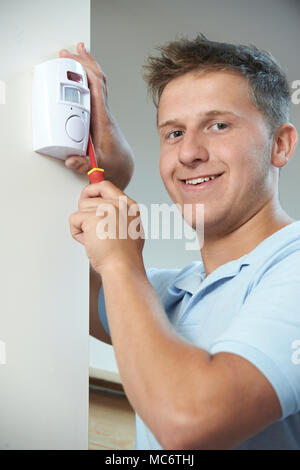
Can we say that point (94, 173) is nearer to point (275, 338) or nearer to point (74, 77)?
point (74, 77)

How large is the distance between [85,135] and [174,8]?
189 centimetres

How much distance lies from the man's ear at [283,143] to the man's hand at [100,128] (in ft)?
1.08

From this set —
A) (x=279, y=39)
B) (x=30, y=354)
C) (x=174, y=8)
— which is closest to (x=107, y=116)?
(x=30, y=354)

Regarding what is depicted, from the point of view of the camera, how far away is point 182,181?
104 centimetres

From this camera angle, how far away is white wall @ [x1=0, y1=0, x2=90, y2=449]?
0.64m

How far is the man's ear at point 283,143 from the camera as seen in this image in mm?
1048

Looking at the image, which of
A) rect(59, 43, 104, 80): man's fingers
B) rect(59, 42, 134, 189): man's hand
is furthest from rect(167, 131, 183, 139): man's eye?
rect(59, 43, 104, 80): man's fingers

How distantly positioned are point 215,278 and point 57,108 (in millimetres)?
406

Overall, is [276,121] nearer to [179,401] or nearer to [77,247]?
[77,247]

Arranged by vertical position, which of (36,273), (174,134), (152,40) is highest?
(152,40)

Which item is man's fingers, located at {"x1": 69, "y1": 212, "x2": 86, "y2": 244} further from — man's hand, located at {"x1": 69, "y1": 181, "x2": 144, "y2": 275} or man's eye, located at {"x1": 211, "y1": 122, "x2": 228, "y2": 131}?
man's eye, located at {"x1": 211, "y1": 122, "x2": 228, "y2": 131}

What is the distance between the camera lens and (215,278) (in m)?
0.90

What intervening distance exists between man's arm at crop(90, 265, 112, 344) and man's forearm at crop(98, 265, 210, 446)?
0.37m

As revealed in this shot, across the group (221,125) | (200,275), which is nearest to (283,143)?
(221,125)
